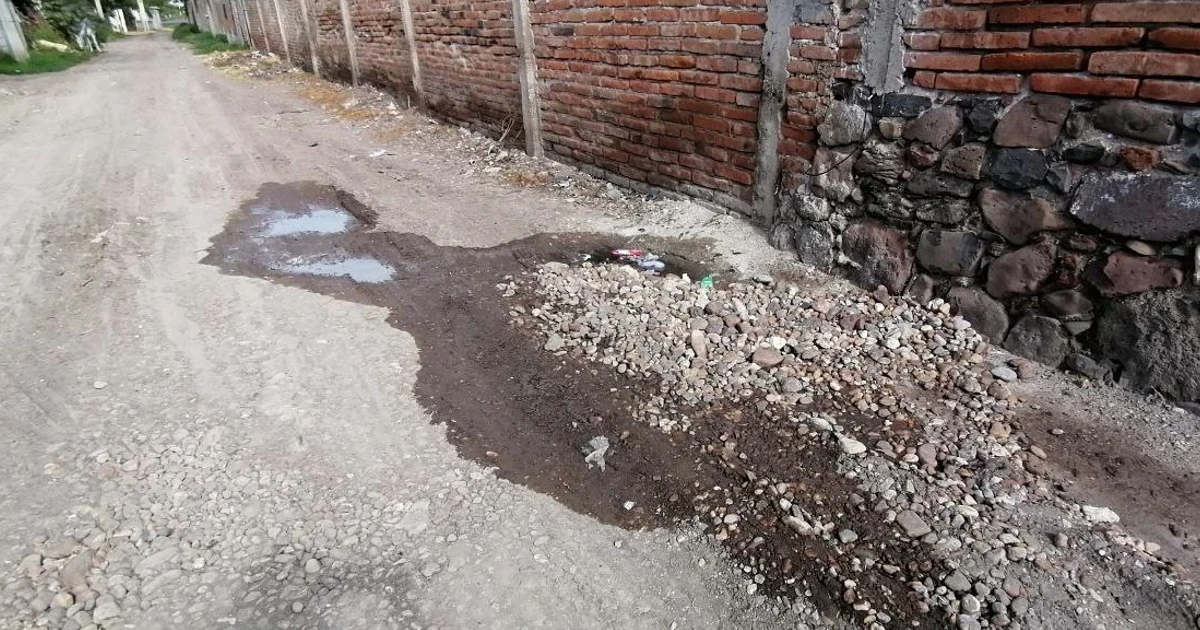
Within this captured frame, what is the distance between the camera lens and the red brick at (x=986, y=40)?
8.84 feet

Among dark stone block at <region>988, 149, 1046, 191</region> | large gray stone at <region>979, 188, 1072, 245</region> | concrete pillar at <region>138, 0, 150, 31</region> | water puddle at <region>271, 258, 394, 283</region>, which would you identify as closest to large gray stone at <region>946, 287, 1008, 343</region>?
large gray stone at <region>979, 188, 1072, 245</region>

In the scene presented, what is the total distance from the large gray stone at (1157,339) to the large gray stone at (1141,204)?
26 cm

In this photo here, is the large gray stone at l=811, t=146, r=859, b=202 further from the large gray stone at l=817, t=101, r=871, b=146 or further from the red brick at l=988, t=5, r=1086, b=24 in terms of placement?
the red brick at l=988, t=5, r=1086, b=24

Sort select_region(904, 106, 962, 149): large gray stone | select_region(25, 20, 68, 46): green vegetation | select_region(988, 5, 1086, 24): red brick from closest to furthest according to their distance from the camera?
select_region(988, 5, 1086, 24): red brick
select_region(904, 106, 962, 149): large gray stone
select_region(25, 20, 68, 46): green vegetation

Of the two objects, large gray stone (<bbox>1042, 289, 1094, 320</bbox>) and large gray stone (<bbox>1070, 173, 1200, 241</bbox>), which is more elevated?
large gray stone (<bbox>1070, 173, 1200, 241</bbox>)

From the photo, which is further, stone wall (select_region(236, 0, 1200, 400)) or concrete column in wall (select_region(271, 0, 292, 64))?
concrete column in wall (select_region(271, 0, 292, 64))

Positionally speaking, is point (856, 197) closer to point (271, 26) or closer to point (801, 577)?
point (801, 577)

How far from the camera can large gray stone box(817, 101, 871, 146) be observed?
338 centimetres

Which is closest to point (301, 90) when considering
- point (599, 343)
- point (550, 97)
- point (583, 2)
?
point (550, 97)

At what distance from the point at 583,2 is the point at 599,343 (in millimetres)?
3389

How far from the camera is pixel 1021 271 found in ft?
9.46

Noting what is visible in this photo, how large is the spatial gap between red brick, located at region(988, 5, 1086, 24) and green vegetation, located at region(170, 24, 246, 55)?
922 inches

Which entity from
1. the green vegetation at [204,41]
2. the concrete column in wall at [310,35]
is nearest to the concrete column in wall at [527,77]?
the concrete column in wall at [310,35]

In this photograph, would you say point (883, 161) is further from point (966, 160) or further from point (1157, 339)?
point (1157, 339)
